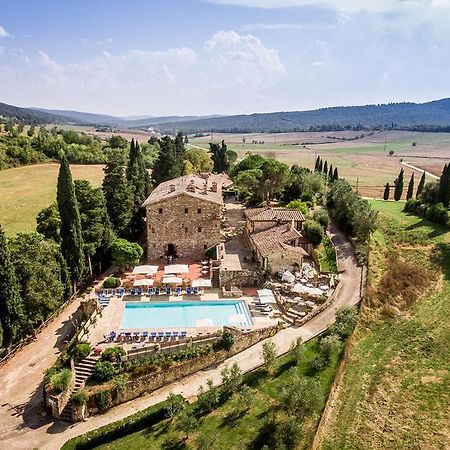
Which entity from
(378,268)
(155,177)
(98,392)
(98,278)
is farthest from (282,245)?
(155,177)

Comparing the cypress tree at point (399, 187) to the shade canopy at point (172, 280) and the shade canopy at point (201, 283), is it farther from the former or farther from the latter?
the shade canopy at point (172, 280)

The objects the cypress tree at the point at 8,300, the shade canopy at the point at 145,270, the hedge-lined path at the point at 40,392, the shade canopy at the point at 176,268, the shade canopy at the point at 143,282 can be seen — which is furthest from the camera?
the shade canopy at the point at 176,268

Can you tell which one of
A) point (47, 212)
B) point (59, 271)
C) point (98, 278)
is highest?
point (47, 212)

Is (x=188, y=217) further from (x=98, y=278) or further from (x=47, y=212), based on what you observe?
(x=47, y=212)

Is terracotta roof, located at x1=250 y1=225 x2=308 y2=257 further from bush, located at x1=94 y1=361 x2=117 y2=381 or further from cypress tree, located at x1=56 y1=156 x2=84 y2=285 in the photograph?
bush, located at x1=94 y1=361 x2=117 y2=381

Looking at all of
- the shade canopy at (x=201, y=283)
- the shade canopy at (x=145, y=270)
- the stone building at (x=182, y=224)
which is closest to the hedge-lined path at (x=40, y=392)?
the shade canopy at (x=145, y=270)

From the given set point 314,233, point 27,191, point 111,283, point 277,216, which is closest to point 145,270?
point 111,283
